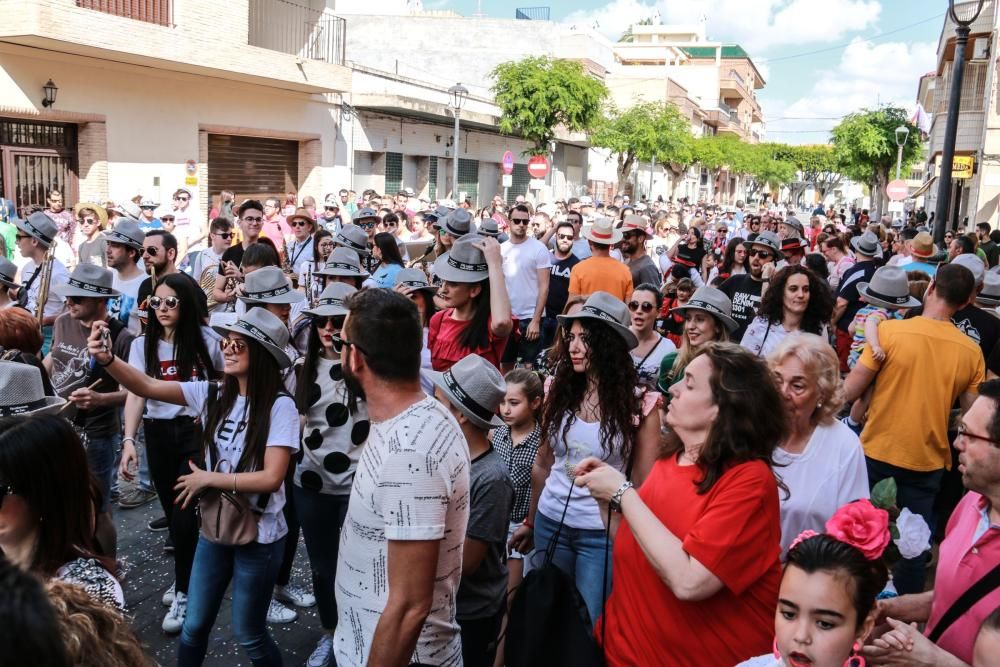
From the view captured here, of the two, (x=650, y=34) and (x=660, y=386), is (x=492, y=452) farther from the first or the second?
(x=650, y=34)

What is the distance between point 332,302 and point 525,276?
143 inches

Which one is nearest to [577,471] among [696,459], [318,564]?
[696,459]

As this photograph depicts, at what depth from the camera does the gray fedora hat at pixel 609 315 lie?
3.97 metres

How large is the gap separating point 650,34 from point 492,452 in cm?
12780

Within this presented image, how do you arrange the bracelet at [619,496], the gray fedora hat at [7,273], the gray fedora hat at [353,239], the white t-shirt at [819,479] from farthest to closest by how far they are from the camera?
1. the gray fedora hat at [353,239]
2. the gray fedora hat at [7,273]
3. the white t-shirt at [819,479]
4. the bracelet at [619,496]

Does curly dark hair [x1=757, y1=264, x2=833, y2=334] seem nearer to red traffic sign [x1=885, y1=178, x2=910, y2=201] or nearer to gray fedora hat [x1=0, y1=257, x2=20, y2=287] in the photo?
gray fedora hat [x1=0, y1=257, x2=20, y2=287]

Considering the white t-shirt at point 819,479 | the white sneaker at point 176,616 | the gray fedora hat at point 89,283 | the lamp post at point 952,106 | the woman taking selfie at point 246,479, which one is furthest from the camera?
the lamp post at point 952,106

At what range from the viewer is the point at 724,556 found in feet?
7.98

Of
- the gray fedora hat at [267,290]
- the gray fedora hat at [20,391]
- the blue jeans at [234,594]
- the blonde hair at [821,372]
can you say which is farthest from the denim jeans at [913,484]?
the gray fedora hat at [20,391]

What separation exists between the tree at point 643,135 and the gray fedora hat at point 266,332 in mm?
39696

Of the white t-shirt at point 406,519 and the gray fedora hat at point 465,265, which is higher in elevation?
the gray fedora hat at point 465,265

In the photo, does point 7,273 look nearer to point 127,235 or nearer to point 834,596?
point 127,235

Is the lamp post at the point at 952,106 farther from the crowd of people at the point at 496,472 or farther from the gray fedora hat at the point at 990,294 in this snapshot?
the crowd of people at the point at 496,472

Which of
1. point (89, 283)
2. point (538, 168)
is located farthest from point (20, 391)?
point (538, 168)
